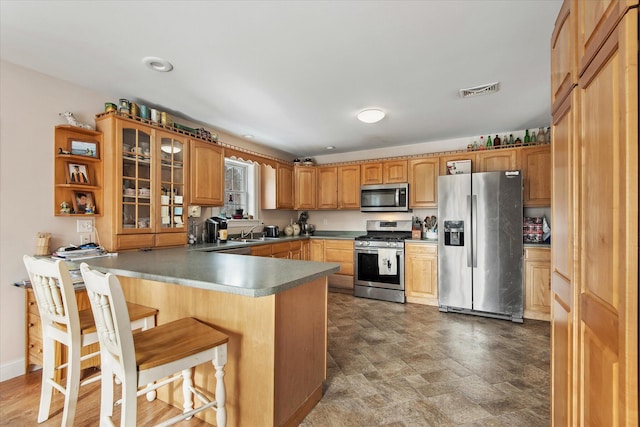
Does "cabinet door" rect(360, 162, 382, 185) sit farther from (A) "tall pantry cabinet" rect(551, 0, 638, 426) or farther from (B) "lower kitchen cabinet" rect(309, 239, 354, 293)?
(A) "tall pantry cabinet" rect(551, 0, 638, 426)

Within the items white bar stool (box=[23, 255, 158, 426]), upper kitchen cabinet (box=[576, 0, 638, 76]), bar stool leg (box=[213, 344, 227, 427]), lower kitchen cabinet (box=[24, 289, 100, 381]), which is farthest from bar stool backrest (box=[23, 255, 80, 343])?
upper kitchen cabinet (box=[576, 0, 638, 76])

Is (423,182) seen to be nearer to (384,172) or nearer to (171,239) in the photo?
(384,172)

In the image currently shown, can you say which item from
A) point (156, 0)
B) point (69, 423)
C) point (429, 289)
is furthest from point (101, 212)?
point (429, 289)

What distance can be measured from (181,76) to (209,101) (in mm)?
550

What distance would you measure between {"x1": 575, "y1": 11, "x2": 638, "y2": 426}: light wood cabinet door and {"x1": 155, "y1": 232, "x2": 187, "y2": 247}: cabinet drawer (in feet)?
10.8

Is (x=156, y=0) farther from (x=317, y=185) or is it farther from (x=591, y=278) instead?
(x=317, y=185)

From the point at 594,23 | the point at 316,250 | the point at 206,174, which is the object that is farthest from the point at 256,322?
the point at 316,250

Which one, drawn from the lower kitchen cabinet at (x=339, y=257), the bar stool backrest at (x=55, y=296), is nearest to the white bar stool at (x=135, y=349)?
the bar stool backrest at (x=55, y=296)

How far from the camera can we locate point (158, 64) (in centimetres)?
229

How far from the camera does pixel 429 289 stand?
4.12m

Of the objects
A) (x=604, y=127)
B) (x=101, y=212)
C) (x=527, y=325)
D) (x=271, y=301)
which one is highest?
(x=604, y=127)

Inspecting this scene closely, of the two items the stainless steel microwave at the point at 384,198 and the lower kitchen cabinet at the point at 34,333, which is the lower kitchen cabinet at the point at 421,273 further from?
the lower kitchen cabinet at the point at 34,333

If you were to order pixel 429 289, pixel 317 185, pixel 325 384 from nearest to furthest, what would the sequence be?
pixel 325 384, pixel 429 289, pixel 317 185

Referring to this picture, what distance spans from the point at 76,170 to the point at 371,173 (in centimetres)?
381
